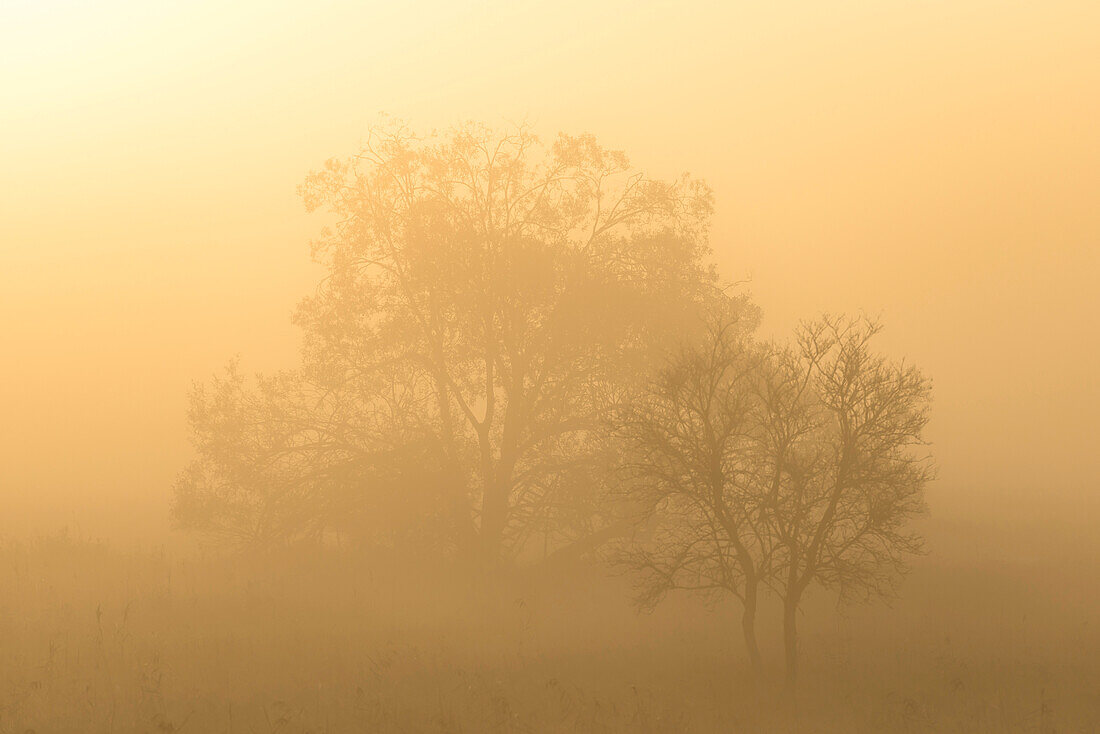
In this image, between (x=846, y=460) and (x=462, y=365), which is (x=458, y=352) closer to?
(x=462, y=365)

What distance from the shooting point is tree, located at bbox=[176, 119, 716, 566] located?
82.7ft

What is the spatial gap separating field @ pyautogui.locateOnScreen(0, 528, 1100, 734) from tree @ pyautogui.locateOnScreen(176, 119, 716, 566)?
241cm

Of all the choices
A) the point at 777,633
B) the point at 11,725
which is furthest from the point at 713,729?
the point at 11,725

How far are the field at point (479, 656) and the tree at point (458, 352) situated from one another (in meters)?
2.41

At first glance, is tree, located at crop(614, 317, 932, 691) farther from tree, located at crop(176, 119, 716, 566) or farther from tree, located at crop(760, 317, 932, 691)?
tree, located at crop(176, 119, 716, 566)

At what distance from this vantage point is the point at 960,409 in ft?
313

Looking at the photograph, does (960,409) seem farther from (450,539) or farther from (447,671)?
(447,671)

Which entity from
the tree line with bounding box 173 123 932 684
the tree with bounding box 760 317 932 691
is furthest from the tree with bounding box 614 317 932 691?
the tree line with bounding box 173 123 932 684

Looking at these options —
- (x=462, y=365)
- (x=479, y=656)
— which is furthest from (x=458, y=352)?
(x=479, y=656)

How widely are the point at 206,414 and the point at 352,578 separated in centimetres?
657

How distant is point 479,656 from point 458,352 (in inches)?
382

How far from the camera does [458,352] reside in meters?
25.8

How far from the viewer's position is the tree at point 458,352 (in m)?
25.2

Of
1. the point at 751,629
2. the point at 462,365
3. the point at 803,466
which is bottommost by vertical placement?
the point at 751,629
